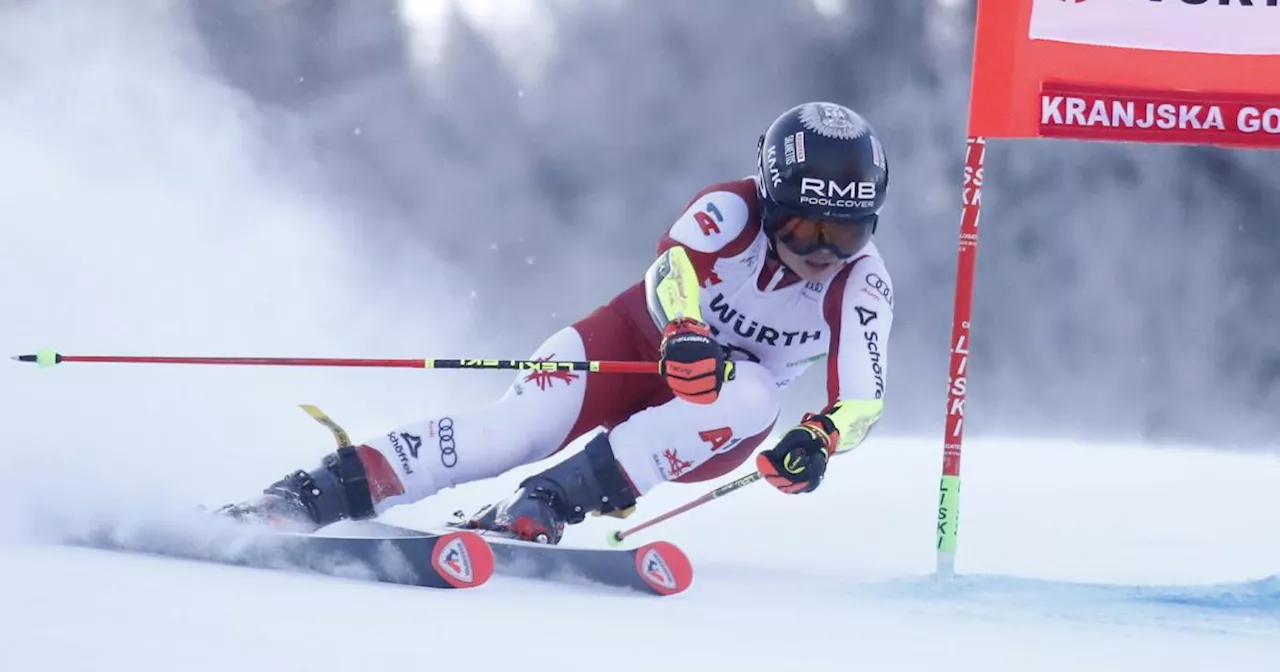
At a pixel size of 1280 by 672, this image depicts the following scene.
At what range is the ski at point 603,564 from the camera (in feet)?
9.26

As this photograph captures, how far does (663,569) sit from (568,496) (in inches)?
16.5

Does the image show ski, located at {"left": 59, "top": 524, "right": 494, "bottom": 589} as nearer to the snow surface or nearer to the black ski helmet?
the snow surface

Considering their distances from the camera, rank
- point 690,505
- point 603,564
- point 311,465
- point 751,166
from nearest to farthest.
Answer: point 603,564 → point 311,465 → point 690,505 → point 751,166

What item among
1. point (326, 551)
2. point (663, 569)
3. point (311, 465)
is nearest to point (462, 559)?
point (326, 551)

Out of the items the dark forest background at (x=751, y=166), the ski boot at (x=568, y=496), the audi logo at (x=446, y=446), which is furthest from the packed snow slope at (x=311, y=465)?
the audi logo at (x=446, y=446)

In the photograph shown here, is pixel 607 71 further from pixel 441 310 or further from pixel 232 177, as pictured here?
pixel 232 177

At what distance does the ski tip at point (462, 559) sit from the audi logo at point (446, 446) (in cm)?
62

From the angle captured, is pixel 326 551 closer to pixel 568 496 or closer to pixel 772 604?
pixel 568 496

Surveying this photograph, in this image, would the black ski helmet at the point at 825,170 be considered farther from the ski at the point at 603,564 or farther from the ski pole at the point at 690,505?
the ski at the point at 603,564

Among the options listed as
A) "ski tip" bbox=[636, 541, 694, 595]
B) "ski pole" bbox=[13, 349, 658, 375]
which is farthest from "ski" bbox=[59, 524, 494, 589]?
"ski pole" bbox=[13, 349, 658, 375]

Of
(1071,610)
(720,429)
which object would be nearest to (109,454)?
(720,429)

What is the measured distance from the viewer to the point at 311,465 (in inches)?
128

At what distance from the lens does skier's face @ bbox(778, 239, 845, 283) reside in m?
3.25

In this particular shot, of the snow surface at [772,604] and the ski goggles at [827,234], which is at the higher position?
the ski goggles at [827,234]
